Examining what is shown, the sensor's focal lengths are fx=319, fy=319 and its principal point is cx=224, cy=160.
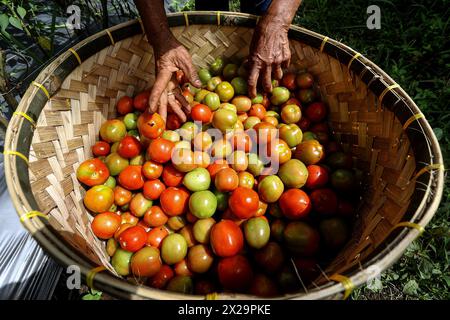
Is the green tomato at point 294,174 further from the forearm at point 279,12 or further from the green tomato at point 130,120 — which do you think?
the green tomato at point 130,120

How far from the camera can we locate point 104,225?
1754 millimetres

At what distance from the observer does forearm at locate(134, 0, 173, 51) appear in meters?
1.95

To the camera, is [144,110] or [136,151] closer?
[136,151]

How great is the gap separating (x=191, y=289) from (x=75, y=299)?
77cm

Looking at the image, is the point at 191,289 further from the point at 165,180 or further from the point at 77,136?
the point at 77,136

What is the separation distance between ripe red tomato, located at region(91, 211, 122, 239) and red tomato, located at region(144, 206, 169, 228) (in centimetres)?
17

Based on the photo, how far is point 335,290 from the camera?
1.09 metres

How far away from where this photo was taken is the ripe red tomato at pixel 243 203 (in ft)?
5.52

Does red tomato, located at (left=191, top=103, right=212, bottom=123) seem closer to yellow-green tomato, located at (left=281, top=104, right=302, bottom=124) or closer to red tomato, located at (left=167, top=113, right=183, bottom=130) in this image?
red tomato, located at (left=167, top=113, right=183, bottom=130)

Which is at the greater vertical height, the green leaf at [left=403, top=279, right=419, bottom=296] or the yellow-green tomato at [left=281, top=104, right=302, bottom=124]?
the yellow-green tomato at [left=281, top=104, right=302, bottom=124]

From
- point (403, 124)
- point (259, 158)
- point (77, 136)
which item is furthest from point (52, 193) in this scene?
point (403, 124)

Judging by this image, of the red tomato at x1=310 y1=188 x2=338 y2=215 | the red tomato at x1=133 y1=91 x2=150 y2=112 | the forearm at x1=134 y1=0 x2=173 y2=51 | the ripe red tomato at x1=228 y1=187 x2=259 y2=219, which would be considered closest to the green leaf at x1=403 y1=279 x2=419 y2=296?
the red tomato at x1=310 y1=188 x2=338 y2=215

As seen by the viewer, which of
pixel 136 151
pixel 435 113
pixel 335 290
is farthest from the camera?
pixel 435 113

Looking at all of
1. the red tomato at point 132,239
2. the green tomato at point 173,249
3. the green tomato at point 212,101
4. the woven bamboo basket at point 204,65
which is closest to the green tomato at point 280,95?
the woven bamboo basket at point 204,65
